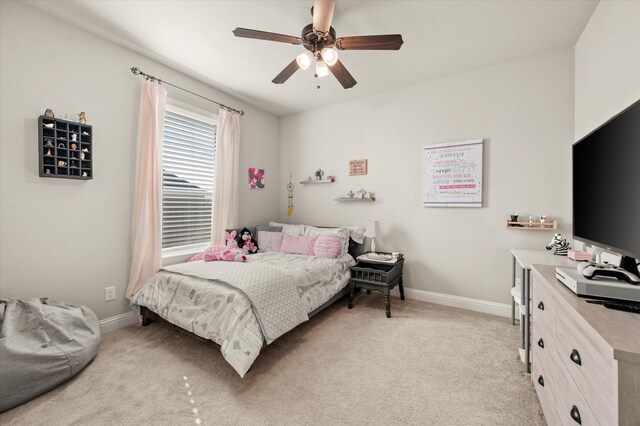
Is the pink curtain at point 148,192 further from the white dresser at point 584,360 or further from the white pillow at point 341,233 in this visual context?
the white dresser at point 584,360

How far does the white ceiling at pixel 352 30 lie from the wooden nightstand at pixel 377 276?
216 centimetres

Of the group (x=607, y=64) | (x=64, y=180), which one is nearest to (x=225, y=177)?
(x=64, y=180)

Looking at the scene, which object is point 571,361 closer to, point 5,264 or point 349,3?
point 349,3

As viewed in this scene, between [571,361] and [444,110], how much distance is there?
2.80m

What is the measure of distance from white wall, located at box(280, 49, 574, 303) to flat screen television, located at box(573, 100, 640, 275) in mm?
1300

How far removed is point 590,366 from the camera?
869mm

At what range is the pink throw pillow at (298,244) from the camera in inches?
132

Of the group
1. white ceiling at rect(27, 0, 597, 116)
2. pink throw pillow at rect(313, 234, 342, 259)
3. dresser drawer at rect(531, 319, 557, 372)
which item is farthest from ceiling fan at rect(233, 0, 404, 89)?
dresser drawer at rect(531, 319, 557, 372)

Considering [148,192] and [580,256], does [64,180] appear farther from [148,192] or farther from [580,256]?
[580,256]

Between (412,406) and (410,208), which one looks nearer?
(412,406)

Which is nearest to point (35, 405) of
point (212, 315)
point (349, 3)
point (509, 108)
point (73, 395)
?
point (73, 395)

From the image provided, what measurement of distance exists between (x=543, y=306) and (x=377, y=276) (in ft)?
5.38

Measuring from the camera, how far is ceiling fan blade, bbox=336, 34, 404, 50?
5.95ft

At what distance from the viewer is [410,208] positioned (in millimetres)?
3379
